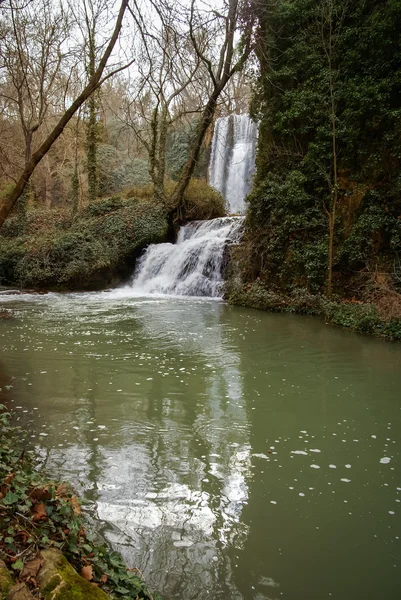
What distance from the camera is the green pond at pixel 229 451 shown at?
2623 millimetres

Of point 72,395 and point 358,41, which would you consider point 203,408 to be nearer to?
point 72,395

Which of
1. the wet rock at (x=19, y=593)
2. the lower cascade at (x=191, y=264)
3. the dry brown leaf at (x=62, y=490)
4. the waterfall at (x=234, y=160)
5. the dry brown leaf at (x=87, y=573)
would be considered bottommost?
the dry brown leaf at (x=62, y=490)

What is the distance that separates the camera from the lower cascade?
1523 cm

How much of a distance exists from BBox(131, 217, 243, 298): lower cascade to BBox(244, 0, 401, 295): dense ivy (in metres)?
1.67

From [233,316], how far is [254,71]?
9.11 meters

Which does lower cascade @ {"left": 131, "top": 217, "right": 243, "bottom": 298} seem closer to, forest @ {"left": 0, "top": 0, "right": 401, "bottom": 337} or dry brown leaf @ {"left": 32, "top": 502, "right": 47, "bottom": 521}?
forest @ {"left": 0, "top": 0, "right": 401, "bottom": 337}

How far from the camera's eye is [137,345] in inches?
312

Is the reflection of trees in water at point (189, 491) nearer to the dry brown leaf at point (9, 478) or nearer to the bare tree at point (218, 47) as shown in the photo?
the dry brown leaf at point (9, 478)

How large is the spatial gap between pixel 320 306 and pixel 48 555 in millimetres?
10239

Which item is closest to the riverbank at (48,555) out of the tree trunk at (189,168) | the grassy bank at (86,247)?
the grassy bank at (86,247)

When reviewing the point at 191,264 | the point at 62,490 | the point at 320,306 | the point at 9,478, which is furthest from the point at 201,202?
the point at 9,478

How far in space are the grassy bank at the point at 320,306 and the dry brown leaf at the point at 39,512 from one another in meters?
8.00

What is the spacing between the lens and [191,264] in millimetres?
15711

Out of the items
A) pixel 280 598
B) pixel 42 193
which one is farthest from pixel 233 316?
pixel 42 193
